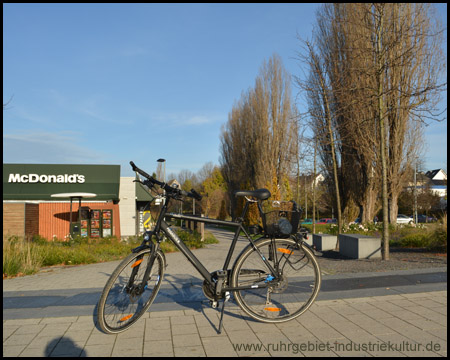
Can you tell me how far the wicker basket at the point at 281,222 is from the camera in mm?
4000

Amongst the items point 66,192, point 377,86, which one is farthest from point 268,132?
point 377,86

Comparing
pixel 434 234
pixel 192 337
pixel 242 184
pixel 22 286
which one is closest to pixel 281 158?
pixel 242 184

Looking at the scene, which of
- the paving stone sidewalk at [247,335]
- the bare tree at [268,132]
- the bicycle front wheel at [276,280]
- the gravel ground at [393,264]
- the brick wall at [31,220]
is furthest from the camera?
the bare tree at [268,132]

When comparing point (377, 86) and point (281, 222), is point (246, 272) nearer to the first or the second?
point (281, 222)

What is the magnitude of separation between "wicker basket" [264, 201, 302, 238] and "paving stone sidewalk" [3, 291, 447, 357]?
931 mm

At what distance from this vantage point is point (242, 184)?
3697 centimetres

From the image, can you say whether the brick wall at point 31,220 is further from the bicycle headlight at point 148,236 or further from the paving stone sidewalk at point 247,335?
the bicycle headlight at point 148,236

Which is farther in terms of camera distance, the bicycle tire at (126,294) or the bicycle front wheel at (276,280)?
the bicycle front wheel at (276,280)

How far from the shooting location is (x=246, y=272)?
156 inches

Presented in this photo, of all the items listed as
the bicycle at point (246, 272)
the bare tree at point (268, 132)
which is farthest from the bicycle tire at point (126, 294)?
the bare tree at point (268, 132)

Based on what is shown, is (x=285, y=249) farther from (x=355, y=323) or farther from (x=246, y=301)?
(x=355, y=323)

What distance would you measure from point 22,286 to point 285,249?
511 cm

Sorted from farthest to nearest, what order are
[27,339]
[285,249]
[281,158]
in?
[281,158], [285,249], [27,339]

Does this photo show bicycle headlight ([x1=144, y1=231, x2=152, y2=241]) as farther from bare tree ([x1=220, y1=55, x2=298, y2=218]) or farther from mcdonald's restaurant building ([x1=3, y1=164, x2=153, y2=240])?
bare tree ([x1=220, y1=55, x2=298, y2=218])
